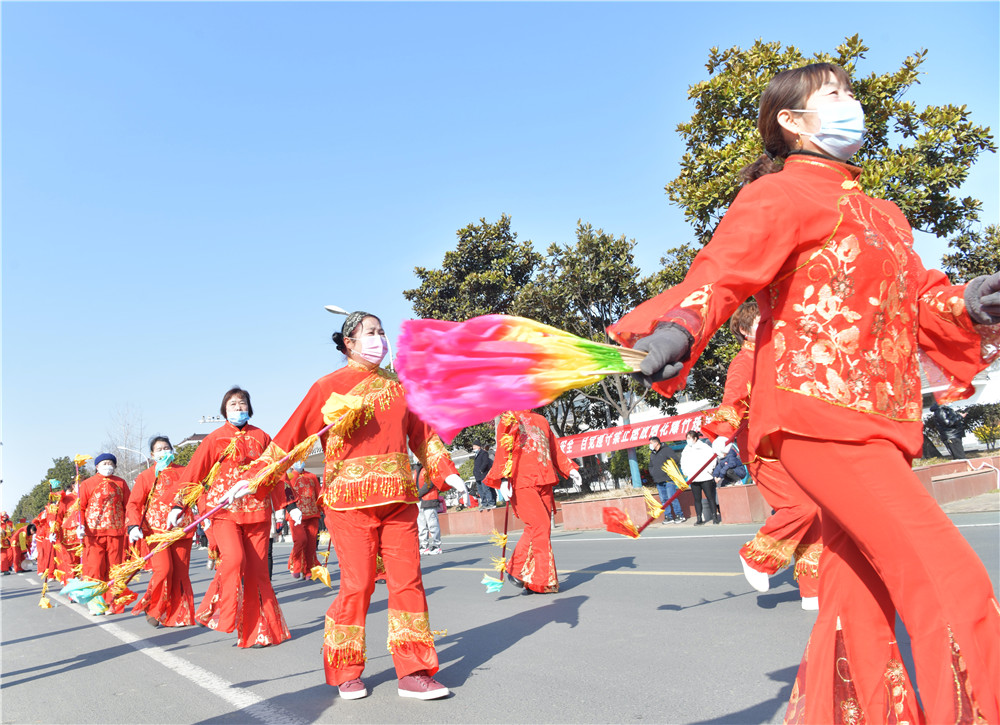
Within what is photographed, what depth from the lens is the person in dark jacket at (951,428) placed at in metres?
17.8

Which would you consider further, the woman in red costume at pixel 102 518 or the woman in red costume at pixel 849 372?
the woman in red costume at pixel 102 518

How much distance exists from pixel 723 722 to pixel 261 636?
436 centimetres

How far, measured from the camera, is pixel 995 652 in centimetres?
217

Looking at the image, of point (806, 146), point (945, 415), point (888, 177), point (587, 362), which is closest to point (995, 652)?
point (587, 362)

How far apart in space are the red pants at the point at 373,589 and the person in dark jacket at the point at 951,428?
15618 mm

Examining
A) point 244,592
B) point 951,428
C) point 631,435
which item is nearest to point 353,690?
point 244,592

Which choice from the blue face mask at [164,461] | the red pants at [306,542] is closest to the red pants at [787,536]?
the blue face mask at [164,461]

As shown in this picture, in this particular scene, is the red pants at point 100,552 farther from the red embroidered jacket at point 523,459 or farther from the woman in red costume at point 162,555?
the red embroidered jacket at point 523,459

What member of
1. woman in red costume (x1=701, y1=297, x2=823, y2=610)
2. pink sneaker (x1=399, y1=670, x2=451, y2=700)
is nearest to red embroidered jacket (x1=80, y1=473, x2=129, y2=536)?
pink sneaker (x1=399, y1=670, x2=451, y2=700)

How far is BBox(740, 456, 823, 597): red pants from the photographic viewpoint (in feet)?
18.6

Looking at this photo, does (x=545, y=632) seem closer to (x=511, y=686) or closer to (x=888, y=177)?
(x=511, y=686)

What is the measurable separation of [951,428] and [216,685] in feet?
54.2

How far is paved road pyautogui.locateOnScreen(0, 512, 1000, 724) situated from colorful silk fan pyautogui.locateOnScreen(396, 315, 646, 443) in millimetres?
2170

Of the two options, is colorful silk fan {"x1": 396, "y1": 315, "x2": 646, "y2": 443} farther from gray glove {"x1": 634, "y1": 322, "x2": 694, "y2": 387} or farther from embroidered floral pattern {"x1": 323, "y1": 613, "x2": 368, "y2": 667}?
embroidered floral pattern {"x1": 323, "y1": 613, "x2": 368, "y2": 667}
